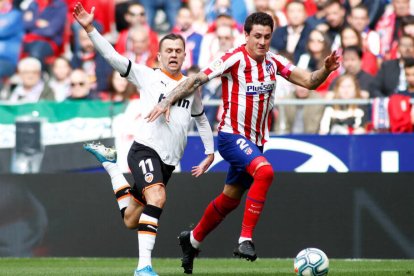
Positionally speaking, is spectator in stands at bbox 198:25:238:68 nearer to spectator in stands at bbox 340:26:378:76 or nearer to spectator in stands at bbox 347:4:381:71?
spectator in stands at bbox 340:26:378:76

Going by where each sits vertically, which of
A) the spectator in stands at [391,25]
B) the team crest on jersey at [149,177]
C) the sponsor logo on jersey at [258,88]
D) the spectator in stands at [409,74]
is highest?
the spectator in stands at [391,25]

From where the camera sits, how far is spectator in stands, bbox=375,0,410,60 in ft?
50.6

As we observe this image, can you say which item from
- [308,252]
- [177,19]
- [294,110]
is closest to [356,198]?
[294,110]

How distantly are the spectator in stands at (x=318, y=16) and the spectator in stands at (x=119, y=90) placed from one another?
2.97 meters

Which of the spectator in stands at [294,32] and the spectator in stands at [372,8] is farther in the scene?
the spectator in stands at [372,8]

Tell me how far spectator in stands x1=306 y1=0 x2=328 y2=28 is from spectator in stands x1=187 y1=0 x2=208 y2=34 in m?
1.70

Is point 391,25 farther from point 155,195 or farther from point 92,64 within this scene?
point 155,195

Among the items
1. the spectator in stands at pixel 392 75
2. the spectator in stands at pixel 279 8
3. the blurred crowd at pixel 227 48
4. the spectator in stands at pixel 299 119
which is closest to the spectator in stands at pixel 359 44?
the blurred crowd at pixel 227 48

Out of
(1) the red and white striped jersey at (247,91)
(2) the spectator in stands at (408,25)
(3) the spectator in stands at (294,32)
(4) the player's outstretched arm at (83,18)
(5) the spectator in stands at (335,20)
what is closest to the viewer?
(4) the player's outstretched arm at (83,18)

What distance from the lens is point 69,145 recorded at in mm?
13469

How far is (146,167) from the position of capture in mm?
9695

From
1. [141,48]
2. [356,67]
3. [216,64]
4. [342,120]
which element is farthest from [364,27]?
[216,64]

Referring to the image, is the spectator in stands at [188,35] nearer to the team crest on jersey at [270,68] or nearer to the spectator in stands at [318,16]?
the spectator in stands at [318,16]

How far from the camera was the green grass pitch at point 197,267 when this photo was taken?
34.8 feet
